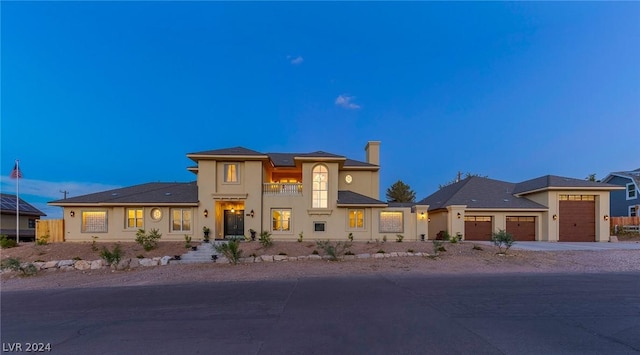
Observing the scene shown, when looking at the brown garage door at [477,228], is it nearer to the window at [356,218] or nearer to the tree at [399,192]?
the window at [356,218]

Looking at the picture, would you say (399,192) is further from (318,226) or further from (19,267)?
(19,267)

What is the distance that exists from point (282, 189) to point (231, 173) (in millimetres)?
3563

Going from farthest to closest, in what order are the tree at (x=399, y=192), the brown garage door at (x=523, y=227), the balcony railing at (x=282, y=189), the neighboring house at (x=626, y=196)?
the tree at (x=399, y=192) < the neighboring house at (x=626, y=196) < the brown garage door at (x=523, y=227) < the balcony railing at (x=282, y=189)

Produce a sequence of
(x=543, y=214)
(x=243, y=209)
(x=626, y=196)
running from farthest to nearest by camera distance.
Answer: (x=626, y=196) < (x=543, y=214) < (x=243, y=209)

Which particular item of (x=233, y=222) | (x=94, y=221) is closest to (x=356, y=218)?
(x=233, y=222)

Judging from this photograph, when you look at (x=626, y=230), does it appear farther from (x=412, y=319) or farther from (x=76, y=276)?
(x=76, y=276)

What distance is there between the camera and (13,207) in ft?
105

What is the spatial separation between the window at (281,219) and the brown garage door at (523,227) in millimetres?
16881

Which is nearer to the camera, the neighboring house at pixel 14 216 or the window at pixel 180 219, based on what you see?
the window at pixel 180 219

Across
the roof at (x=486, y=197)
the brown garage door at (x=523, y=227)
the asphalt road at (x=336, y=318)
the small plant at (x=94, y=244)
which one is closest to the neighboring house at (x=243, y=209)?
the small plant at (x=94, y=244)

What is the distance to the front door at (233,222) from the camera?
73.9 feet

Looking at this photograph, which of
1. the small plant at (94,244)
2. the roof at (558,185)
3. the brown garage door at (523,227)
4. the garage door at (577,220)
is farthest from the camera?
the brown garage door at (523,227)

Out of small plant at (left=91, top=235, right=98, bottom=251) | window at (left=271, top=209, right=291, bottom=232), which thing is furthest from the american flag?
window at (left=271, top=209, right=291, bottom=232)

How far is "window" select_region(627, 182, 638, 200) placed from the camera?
3152cm
